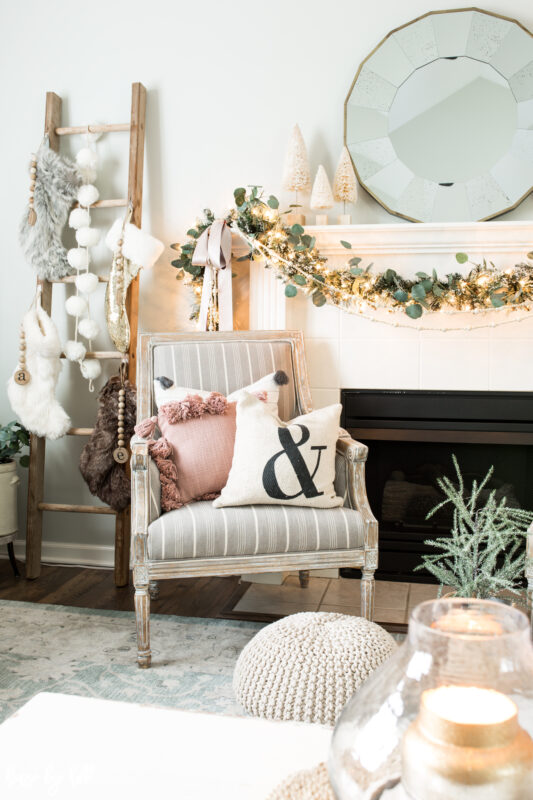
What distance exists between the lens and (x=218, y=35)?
2.84 m

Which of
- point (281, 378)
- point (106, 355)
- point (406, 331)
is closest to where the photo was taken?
point (281, 378)

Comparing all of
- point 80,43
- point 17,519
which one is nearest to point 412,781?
point 17,519

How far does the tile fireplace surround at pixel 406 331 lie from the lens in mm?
2600

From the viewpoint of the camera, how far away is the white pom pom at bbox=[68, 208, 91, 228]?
9.18ft

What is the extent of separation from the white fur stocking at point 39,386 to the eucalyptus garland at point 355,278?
2.62 feet

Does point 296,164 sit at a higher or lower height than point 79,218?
higher

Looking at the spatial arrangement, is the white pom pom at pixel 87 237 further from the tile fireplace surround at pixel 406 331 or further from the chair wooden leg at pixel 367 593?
the chair wooden leg at pixel 367 593

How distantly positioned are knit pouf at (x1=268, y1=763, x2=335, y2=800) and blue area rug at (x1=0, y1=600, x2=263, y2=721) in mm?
1016

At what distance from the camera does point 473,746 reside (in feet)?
1.71

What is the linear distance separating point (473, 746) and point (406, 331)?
2.29 meters

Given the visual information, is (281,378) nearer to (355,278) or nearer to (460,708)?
(355,278)

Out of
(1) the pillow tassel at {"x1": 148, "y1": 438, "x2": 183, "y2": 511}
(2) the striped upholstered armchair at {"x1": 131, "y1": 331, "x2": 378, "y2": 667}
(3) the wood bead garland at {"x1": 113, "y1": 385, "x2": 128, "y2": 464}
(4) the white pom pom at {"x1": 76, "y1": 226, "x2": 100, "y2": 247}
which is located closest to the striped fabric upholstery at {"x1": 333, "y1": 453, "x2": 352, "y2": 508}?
(2) the striped upholstered armchair at {"x1": 131, "y1": 331, "x2": 378, "y2": 667}

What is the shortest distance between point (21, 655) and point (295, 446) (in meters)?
1.02

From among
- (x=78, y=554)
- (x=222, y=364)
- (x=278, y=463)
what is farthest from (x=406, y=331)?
(x=78, y=554)
